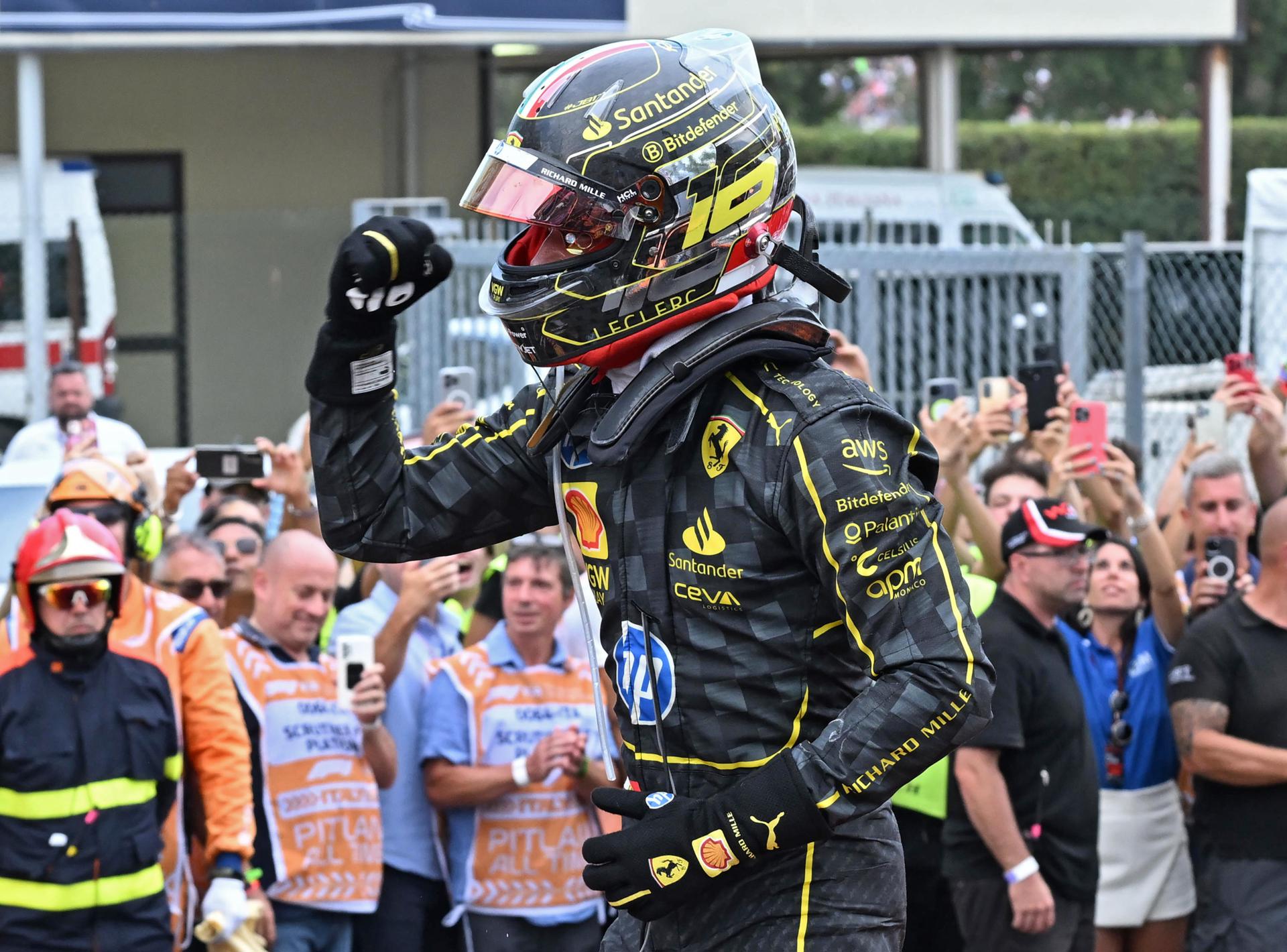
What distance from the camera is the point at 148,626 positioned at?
5.51m

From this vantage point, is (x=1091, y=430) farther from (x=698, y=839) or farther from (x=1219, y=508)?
(x=698, y=839)

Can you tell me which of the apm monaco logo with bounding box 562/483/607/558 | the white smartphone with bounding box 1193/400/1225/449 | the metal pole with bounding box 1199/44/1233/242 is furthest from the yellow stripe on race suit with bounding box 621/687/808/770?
the metal pole with bounding box 1199/44/1233/242

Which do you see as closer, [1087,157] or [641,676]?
[641,676]

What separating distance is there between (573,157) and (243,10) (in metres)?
11.7

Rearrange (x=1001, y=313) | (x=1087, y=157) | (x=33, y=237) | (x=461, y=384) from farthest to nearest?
1. (x=1087, y=157)
2. (x=33, y=237)
3. (x=1001, y=313)
4. (x=461, y=384)

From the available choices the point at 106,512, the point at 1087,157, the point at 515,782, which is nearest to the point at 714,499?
the point at 515,782

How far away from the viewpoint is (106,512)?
236 inches

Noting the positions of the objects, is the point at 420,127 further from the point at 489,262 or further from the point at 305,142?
the point at 489,262

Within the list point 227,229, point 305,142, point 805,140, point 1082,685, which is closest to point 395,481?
point 1082,685

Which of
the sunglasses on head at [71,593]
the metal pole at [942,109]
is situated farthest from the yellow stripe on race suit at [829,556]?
the metal pole at [942,109]

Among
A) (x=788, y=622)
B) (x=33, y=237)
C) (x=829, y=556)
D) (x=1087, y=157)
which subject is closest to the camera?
(x=829, y=556)

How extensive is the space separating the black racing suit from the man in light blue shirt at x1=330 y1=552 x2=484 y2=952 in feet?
10.1

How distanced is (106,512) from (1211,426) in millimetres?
4710

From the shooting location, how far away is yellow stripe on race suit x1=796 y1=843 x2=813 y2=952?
9.51 ft
